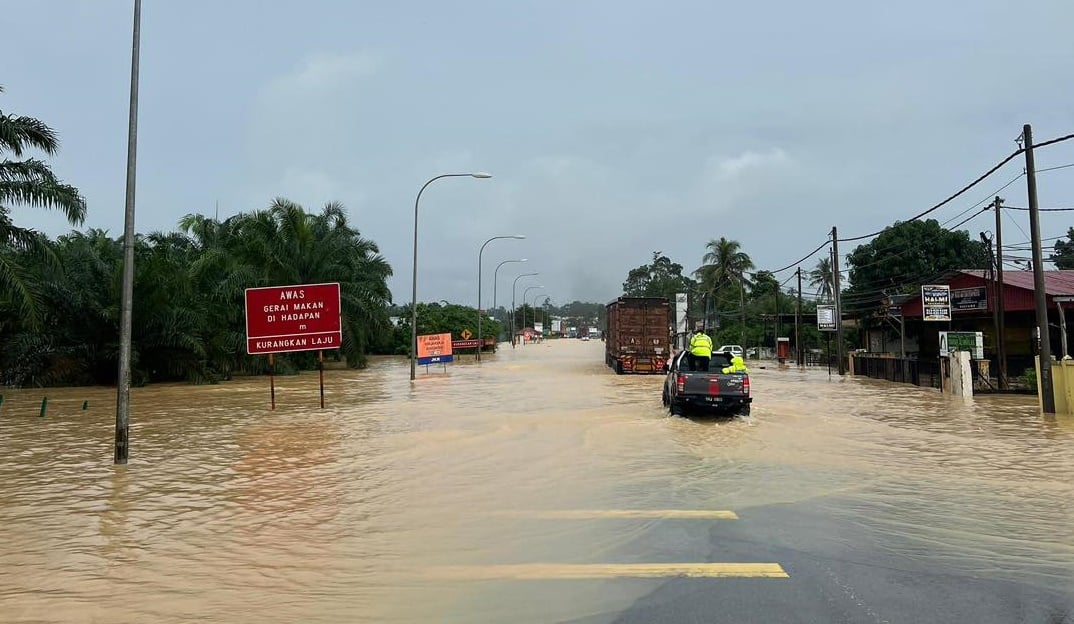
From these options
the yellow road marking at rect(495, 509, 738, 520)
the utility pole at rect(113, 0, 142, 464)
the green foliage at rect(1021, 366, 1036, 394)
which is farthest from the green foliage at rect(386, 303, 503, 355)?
the yellow road marking at rect(495, 509, 738, 520)

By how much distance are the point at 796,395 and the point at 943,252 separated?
120 ft

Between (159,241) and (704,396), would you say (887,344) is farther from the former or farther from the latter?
(159,241)

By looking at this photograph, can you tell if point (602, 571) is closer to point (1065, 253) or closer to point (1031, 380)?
point (1031, 380)

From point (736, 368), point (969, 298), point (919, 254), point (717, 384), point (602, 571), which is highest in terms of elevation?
point (919, 254)

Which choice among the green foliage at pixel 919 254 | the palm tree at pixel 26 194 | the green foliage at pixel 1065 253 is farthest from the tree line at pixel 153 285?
→ the green foliage at pixel 1065 253

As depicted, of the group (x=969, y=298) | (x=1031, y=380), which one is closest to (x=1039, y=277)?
(x=1031, y=380)

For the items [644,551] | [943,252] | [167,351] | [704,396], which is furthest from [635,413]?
[943,252]

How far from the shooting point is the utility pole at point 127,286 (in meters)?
10.8

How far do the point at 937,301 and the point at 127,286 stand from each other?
2833 centimetres

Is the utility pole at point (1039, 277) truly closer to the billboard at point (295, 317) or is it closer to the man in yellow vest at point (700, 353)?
the man in yellow vest at point (700, 353)

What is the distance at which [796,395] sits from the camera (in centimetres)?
2389

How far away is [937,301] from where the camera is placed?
28875 millimetres

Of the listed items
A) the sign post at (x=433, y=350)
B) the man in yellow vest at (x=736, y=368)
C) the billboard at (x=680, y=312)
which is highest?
the billboard at (x=680, y=312)

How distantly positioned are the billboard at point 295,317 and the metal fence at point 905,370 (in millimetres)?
21353
